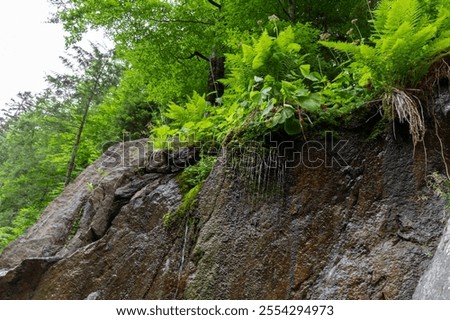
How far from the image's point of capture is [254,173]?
4.36 m

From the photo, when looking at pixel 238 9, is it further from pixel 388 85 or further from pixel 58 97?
pixel 58 97

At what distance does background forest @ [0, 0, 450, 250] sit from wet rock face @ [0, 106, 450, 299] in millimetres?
395

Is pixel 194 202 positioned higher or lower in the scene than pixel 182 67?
lower

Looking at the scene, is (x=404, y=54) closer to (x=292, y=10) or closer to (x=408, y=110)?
(x=408, y=110)

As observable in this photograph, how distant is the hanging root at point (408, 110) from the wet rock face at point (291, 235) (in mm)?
219

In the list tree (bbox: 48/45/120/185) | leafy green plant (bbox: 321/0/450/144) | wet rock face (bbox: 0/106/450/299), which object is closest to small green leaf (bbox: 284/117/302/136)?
wet rock face (bbox: 0/106/450/299)

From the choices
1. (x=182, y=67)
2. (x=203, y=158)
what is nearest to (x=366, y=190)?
(x=203, y=158)

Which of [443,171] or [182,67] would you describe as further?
[182,67]

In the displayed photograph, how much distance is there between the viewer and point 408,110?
362 centimetres

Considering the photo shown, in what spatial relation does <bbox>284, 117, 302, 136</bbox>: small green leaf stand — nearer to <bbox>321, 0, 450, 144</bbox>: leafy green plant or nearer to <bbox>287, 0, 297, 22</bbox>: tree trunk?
<bbox>321, 0, 450, 144</bbox>: leafy green plant

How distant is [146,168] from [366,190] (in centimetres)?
362

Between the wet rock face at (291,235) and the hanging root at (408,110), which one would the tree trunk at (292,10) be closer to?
the wet rock face at (291,235)

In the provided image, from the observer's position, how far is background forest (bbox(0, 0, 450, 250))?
3.83 m
